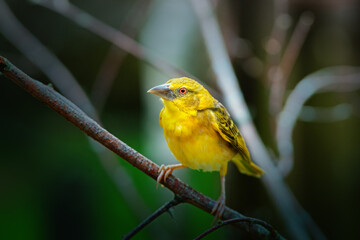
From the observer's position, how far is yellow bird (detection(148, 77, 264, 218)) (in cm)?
58

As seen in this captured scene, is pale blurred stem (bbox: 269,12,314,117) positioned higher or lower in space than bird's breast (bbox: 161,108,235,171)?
higher

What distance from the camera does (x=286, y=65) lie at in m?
0.99

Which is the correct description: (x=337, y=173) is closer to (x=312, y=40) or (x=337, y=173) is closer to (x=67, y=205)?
(x=312, y=40)

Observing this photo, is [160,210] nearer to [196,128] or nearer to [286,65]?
[196,128]

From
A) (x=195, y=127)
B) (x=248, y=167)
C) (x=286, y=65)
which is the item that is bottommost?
(x=248, y=167)

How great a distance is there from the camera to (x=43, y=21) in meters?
1.13

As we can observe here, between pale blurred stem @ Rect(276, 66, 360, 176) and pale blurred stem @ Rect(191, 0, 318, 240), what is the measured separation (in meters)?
0.04

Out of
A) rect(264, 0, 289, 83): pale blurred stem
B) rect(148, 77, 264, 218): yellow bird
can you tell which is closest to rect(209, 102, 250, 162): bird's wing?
rect(148, 77, 264, 218): yellow bird

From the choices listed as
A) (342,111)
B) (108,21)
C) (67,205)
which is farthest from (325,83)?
(67,205)

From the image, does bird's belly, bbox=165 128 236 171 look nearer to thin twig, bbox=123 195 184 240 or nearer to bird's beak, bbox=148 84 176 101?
bird's beak, bbox=148 84 176 101

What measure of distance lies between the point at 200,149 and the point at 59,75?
536mm

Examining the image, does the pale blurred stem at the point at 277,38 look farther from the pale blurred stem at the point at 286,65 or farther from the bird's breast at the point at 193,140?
the bird's breast at the point at 193,140

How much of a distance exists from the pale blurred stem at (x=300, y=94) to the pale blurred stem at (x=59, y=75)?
1.27ft

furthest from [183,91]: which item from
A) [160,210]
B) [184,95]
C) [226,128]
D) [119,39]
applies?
[119,39]
